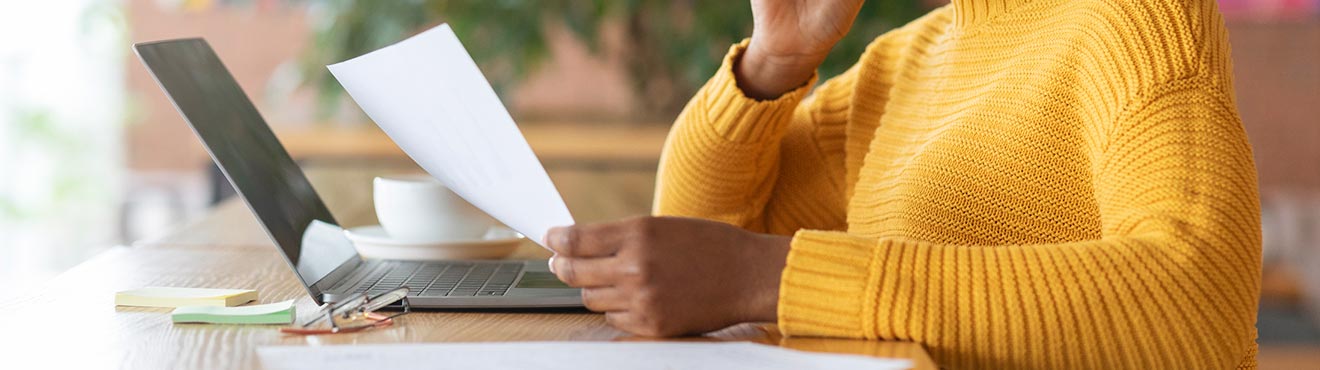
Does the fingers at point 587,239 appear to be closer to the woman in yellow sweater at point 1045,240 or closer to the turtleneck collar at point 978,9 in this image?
the woman in yellow sweater at point 1045,240

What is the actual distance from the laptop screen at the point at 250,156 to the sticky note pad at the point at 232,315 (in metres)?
0.06

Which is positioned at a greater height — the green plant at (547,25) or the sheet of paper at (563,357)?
the green plant at (547,25)

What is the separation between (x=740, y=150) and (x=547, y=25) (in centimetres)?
224

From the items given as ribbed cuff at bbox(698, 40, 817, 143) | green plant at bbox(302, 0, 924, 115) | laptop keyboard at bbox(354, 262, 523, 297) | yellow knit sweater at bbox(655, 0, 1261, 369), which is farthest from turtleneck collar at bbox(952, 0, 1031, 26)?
green plant at bbox(302, 0, 924, 115)

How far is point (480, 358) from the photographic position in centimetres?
59

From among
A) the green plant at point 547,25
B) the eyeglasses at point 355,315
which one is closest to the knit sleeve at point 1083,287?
the eyeglasses at point 355,315

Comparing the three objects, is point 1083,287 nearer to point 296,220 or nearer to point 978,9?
point 978,9

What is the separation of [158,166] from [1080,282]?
4416 mm

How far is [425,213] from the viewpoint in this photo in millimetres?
1012

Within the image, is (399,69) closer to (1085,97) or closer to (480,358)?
(480,358)

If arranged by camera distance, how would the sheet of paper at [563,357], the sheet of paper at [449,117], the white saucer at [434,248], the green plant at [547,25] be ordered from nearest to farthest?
1. the sheet of paper at [563,357]
2. the sheet of paper at [449,117]
3. the white saucer at [434,248]
4. the green plant at [547,25]

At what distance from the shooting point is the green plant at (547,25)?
301 cm

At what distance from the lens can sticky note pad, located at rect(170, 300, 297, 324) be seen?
68 centimetres

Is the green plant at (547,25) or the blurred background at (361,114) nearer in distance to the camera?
the blurred background at (361,114)
